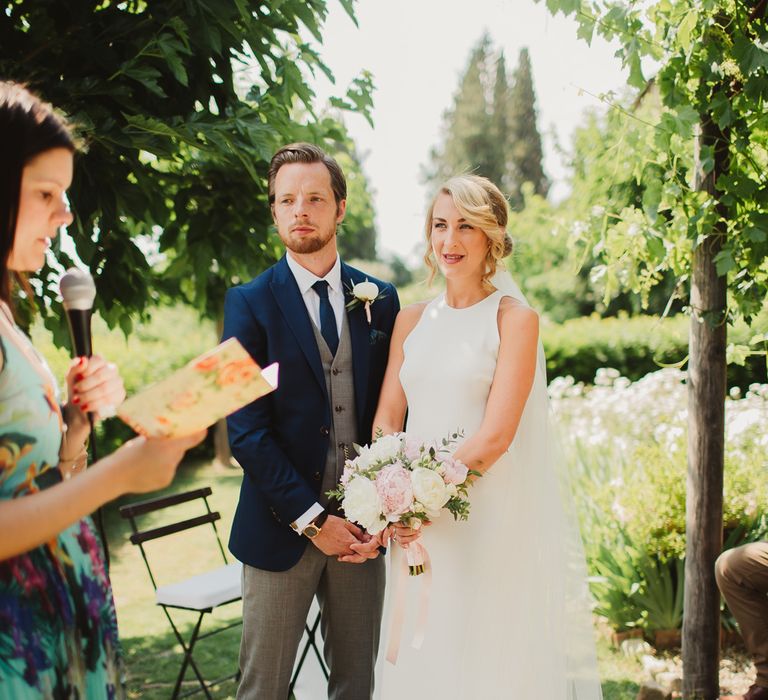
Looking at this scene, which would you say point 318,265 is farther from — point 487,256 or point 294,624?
point 294,624

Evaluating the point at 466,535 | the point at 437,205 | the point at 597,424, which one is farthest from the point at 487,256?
the point at 597,424

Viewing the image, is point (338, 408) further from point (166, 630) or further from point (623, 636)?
point (166, 630)

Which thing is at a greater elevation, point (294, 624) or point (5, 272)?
point (5, 272)

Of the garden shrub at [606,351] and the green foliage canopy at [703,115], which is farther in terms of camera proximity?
the garden shrub at [606,351]

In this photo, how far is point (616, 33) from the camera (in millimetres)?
3705

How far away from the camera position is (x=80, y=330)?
1.83 meters

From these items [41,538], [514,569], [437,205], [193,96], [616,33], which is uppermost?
[616,33]

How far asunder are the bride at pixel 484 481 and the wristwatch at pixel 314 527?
1.46ft

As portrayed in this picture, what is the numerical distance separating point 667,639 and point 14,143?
4680 mm

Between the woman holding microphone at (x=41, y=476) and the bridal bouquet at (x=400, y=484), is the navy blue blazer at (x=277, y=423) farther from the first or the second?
the woman holding microphone at (x=41, y=476)

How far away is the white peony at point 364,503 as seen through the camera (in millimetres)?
2734

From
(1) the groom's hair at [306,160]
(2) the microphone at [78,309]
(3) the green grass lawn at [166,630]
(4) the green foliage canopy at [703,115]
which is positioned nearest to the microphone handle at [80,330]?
(2) the microphone at [78,309]

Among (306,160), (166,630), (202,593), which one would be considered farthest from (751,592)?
(166,630)

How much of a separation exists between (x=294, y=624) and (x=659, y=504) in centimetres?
289
